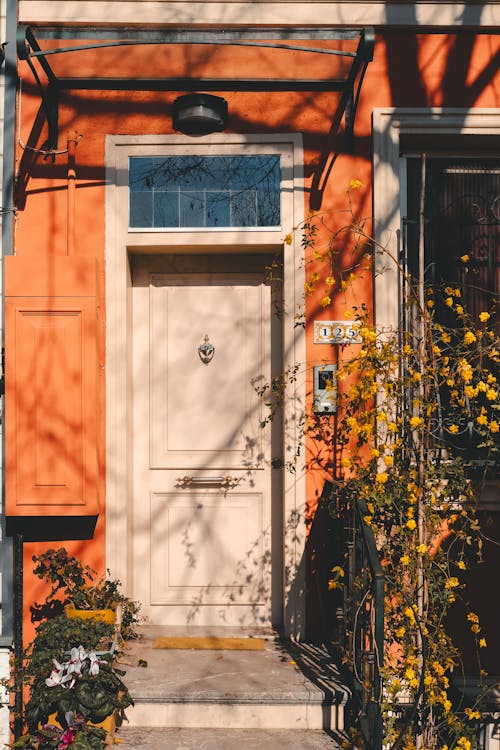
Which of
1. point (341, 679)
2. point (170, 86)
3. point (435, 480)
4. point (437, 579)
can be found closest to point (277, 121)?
point (170, 86)

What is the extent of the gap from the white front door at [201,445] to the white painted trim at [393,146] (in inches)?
31.4

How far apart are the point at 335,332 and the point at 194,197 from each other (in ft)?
3.91

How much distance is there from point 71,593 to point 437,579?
2.01 meters

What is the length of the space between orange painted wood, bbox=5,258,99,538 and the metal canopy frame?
1041 mm

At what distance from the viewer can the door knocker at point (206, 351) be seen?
5.36m

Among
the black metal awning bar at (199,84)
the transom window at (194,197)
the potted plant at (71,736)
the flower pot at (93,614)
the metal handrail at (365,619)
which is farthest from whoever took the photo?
the transom window at (194,197)

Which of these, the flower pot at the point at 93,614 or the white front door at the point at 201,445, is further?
the white front door at the point at 201,445

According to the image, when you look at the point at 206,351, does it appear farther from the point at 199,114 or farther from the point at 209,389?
the point at 199,114

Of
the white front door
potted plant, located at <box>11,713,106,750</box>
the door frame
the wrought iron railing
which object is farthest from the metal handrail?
potted plant, located at <box>11,713,106,750</box>

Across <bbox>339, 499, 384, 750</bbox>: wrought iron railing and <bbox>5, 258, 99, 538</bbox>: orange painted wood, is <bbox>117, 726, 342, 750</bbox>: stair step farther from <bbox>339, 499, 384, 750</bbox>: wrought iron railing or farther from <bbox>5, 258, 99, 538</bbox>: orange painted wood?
<bbox>5, 258, 99, 538</bbox>: orange painted wood

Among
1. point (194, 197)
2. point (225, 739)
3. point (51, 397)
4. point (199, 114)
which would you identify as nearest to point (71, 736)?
point (225, 739)

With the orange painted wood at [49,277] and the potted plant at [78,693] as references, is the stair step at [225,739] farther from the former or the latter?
the orange painted wood at [49,277]

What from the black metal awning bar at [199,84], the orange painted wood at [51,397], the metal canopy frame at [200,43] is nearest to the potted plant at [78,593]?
the orange painted wood at [51,397]

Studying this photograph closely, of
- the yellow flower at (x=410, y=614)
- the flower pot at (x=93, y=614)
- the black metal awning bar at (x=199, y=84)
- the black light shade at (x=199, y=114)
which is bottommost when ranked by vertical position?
the flower pot at (x=93, y=614)
